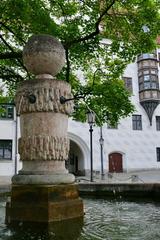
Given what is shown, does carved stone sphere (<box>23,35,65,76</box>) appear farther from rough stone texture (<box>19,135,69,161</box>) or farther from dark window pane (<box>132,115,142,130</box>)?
dark window pane (<box>132,115,142,130</box>)

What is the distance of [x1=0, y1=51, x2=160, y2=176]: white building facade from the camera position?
28.6 metres

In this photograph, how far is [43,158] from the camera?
515cm

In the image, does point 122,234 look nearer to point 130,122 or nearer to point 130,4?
point 130,4

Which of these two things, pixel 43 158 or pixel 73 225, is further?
pixel 43 158

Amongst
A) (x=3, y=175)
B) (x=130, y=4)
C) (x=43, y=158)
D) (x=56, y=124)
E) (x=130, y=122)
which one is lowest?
(x=3, y=175)

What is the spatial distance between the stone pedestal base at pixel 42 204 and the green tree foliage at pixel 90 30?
19.9 ft

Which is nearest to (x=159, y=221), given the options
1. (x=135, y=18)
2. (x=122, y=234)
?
(x=122, y=234)

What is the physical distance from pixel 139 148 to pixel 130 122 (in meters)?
3.00

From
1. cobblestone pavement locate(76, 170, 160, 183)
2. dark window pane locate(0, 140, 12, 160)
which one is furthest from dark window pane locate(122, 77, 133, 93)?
dark window pane locate(0, 140, 12, 160)

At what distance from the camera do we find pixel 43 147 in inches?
203

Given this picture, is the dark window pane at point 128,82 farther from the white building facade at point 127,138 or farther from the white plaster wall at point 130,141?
the white plaster wall at point 130,141

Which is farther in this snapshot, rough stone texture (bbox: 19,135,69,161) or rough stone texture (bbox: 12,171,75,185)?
rough stone texture (bbox: 19,135,69,161)

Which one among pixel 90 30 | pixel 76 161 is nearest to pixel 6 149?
Result: pixel 76 161

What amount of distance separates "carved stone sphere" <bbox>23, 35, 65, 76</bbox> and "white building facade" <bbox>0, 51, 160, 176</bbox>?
928 inches
